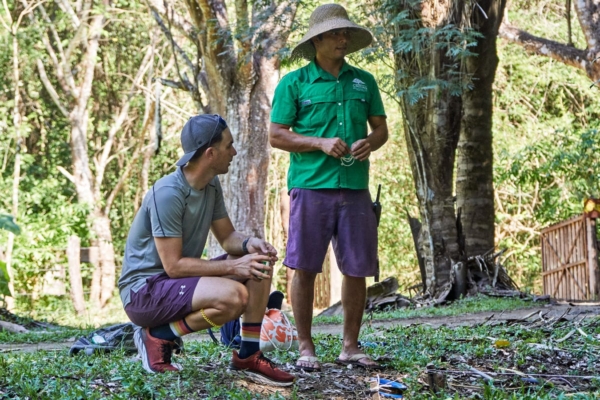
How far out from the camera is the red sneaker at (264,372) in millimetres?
4430

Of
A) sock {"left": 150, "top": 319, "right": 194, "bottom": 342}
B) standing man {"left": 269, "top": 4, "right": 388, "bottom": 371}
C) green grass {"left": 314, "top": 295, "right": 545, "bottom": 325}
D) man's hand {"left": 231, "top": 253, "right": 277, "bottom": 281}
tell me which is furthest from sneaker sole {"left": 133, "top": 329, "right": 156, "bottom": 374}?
green grass {"left": 314, "top": 295, "right": 545, "bottom": 325}

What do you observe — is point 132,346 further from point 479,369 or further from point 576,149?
point 576,149

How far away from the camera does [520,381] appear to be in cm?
455

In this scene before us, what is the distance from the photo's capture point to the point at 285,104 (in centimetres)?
515

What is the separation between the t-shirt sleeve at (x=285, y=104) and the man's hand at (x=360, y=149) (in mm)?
446

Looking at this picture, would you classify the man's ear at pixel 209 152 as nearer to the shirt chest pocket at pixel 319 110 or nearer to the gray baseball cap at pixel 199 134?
the gray baseball cap at pixel 199 134

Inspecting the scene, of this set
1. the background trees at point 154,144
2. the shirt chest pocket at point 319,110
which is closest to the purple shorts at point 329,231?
the shirt chest pocket at point 319,110

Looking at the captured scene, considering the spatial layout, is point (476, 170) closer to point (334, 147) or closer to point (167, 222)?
point (334, 147)

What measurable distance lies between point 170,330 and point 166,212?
0.65 metres

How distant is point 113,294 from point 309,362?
51.8 feet

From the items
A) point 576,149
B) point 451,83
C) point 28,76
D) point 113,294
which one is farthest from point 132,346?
point 28,76

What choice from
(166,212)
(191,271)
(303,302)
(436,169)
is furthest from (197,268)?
(436,169)

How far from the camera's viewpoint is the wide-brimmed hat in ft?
16.8

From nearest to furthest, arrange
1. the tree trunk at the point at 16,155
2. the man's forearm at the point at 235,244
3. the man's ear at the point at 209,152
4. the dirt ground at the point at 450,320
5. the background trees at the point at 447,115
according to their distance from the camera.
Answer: the man's ear at the point at 209,152 → the man's forearm at the point at 235,244 → the dirt ground at the point at 450,320 → the background trees at the point at 447,115 → the tree trunk at the point at 16,155
